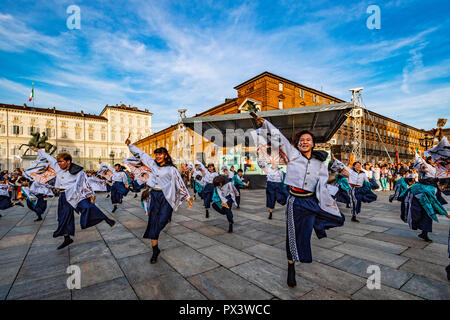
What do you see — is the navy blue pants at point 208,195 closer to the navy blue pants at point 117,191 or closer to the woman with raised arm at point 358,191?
the navy blue pants at point 117,191

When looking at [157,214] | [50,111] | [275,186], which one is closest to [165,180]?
[157,214]

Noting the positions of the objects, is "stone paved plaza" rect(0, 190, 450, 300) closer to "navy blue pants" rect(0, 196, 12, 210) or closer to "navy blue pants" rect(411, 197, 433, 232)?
"navy blue pants" rect(411, 197, 433, 232)

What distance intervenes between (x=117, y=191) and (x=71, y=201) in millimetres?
4765

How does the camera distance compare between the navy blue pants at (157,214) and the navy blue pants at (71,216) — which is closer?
the navy blue pants at (157,214)

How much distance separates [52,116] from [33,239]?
2716 inches

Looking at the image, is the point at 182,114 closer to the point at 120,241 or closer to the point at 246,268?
the point at 120,241

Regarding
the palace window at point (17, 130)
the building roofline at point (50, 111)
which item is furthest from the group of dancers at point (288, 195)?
the building roofline at point (50, 111)

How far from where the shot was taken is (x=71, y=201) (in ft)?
15.7

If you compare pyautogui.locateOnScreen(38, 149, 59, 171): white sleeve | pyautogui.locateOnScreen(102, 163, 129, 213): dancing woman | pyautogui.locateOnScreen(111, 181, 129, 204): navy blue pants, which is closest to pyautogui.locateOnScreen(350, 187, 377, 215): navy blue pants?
pyautogui.locateOnScreen(38, 149, 59, 171): white sleeve

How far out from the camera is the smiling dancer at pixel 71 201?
471 centimetres

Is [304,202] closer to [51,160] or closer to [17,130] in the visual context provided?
[51,160]

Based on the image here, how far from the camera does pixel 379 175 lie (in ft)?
54.9

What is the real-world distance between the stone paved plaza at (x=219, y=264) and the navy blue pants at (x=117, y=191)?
3014 mm

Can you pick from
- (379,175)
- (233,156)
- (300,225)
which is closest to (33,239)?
(300,225)
